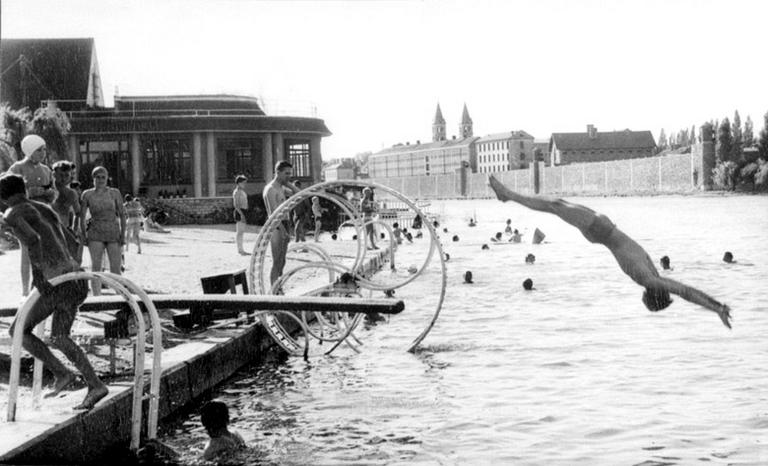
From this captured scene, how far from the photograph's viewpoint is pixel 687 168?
92438mm

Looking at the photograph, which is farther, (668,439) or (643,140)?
(643,140)

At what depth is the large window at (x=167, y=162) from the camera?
46.7 meters

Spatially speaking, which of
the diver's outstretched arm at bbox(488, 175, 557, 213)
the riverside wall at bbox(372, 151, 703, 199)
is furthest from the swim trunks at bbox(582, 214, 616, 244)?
the riverside wall at bbox(372, 151, 703, 199)

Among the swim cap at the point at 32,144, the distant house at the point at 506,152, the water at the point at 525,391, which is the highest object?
the distant house at the point at 506,152

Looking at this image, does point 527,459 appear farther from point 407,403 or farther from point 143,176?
point 143,176

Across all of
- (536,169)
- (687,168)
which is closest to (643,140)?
(536,169)

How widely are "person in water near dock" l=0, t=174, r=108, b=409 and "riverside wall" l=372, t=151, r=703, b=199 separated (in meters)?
79.1

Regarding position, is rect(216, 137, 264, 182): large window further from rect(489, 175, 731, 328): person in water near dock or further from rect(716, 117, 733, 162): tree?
rect(716, 117, 733, 162): tree

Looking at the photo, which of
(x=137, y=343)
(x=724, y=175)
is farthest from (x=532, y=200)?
(x=724, y=175)

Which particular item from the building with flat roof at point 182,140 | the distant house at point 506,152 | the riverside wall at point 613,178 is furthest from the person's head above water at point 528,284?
the distant house at point 506,152

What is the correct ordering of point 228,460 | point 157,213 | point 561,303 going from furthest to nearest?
1. point 157,213
2. point 561,303
3. point 228,460

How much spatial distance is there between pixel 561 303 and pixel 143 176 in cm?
3265

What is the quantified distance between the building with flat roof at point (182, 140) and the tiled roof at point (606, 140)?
421 ft

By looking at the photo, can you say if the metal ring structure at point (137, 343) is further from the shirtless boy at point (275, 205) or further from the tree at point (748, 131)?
the tree at point (748, 131)
